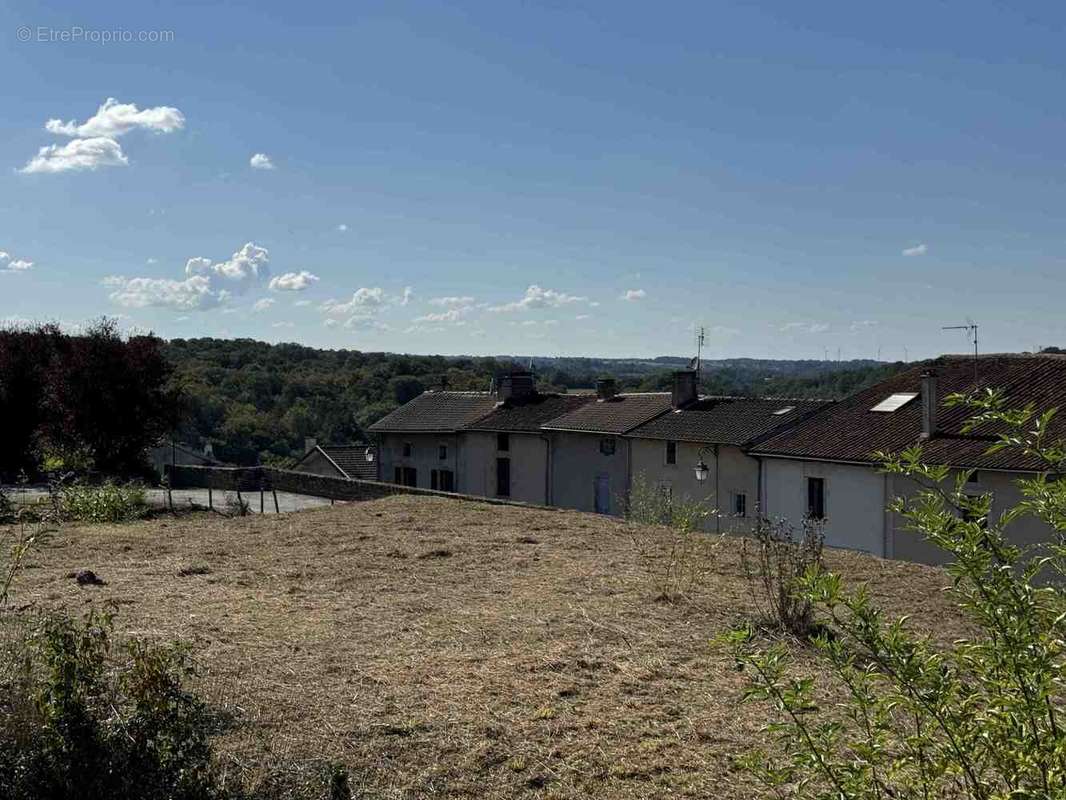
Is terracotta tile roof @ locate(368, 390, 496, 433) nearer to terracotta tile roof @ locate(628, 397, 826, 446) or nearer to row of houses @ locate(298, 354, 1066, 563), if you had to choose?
row of houses @ locate(298, 354, 1066, 563)

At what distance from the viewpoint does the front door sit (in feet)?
113

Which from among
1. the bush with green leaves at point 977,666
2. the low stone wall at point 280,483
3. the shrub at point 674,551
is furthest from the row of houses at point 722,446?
the bush with green leaves at point 977,666

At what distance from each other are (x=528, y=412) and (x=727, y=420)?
Answer: 10036mm

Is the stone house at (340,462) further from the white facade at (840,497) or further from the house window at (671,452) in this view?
the white facade at (840,497)

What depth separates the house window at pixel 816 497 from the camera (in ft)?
81.5

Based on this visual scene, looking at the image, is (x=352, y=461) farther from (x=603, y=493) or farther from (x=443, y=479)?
(x=603, y=493)

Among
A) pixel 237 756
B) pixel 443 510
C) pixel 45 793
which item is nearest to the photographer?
pixel 45 793

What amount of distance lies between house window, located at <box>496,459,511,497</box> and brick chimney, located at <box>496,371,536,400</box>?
3498mm

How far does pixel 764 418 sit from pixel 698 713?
24963 mm

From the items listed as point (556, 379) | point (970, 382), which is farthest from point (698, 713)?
point (556, 379)

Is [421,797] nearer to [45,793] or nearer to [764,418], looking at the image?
[45,793]

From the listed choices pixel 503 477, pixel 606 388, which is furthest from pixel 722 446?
pixel 503 477

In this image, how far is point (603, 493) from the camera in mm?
34656

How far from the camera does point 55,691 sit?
4859mm
